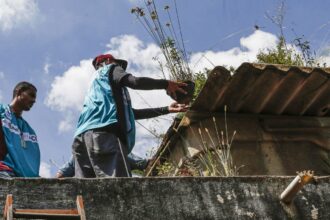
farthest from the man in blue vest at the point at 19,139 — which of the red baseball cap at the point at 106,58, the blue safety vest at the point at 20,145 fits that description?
the red baseball cap at the point at 106,58

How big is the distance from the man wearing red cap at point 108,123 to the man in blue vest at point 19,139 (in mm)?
401

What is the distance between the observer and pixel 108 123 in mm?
4641

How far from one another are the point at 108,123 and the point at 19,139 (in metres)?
0.71

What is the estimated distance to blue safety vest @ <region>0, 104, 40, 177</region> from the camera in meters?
4.34

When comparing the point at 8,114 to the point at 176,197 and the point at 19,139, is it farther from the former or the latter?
the point at 176,197

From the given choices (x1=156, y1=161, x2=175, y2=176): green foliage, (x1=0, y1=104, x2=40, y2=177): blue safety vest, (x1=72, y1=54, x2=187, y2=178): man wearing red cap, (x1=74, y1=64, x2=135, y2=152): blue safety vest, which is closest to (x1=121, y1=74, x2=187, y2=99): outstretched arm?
(x1=72, y1=54, x2=187, y2=178): man wearing red cap

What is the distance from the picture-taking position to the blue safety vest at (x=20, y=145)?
434cm

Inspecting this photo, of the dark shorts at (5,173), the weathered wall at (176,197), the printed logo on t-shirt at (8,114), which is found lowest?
the weathered wall at (176,197)

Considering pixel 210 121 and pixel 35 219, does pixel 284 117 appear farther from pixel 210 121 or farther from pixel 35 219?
pixel 35 219

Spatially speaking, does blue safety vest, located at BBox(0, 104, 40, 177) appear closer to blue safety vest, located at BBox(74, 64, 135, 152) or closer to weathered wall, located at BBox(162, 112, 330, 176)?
blue safety vest, located at BBox(74, 64, 135, 152)

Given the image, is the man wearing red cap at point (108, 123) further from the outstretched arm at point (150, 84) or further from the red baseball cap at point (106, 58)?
the red baseball cap at point (106, 58)

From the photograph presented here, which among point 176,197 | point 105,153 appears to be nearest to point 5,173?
→ point 105,153

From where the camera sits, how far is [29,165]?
445cm

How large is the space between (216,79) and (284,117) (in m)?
1.02
